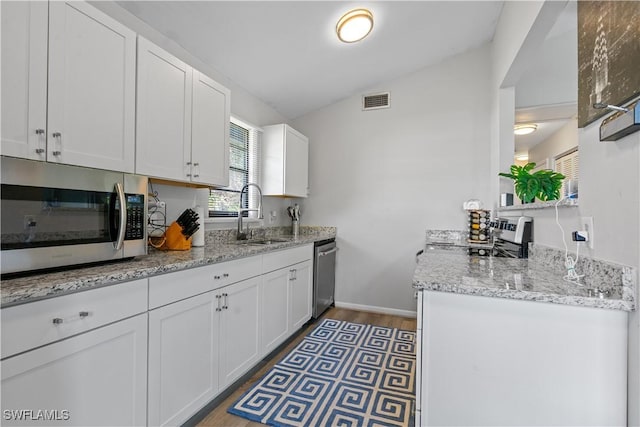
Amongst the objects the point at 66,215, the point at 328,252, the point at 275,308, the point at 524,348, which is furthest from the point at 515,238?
the point at 66,215

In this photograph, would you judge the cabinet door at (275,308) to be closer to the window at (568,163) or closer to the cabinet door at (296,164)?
the cabinet door at (296,164)

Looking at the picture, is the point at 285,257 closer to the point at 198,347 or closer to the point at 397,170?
the point at 198,347

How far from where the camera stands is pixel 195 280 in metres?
1.58

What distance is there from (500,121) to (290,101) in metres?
2.27

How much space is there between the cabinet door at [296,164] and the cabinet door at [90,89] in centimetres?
182

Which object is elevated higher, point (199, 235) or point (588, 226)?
point (588, 226)

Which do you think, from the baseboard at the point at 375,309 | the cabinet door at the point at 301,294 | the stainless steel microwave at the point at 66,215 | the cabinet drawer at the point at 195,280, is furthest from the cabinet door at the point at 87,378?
the baseboard at the point at 375,309

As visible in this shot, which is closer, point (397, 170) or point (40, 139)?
point (40, 139)

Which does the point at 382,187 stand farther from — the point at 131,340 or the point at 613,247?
the point at 131,340

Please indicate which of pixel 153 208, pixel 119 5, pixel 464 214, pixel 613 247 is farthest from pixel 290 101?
pixel 613 247

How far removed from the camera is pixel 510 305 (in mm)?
1055

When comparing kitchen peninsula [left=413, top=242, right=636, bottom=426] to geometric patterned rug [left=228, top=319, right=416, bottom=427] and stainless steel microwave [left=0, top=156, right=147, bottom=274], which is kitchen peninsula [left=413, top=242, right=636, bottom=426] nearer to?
geometric patterned rug [left=228, top=319, right=416, bottom=427]

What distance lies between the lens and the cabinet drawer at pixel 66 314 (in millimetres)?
905

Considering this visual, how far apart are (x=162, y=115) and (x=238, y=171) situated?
1.30m
